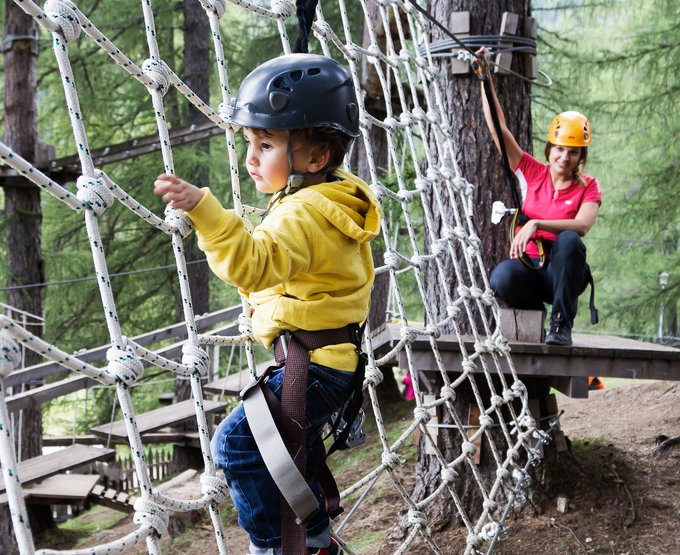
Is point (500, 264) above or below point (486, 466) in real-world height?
above

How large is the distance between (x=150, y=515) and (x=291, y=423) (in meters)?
0.28

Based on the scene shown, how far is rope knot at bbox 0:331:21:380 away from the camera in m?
1.03

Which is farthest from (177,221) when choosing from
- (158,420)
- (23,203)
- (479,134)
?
(23,203)

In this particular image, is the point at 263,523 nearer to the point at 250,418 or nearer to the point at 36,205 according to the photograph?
the point at 250,418

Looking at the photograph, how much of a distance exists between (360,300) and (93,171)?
0.53m

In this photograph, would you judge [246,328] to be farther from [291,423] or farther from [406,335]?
[406,335]

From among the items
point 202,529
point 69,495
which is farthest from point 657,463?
point 69,495

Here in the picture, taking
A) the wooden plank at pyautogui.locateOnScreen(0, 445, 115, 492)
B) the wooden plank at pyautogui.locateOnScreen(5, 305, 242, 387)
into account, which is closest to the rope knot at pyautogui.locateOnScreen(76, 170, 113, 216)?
the wooden plank at pyautogui.locateOnScreen(5, 305, 242, 387)

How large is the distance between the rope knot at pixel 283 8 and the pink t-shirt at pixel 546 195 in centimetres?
124

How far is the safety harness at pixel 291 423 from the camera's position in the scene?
1.36 metres

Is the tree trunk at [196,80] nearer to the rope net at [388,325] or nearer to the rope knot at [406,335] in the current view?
the rope net at [388,325]


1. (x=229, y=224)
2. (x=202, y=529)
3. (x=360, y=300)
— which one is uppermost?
(x=229, y=224)

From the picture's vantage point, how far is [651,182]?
6.47 metres

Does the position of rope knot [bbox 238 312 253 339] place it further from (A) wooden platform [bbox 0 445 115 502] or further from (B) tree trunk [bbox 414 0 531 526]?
(A) wooden platform [bbox 0 445 115 502]
